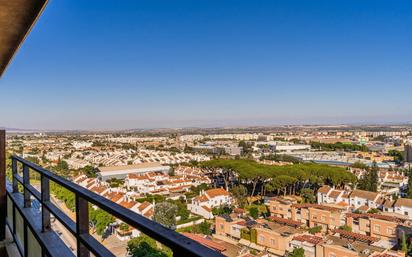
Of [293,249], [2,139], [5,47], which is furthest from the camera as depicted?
[293,249]

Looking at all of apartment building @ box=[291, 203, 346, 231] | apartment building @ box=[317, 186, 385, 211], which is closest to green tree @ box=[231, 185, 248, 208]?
apartment building @ box=[317, 186, 385, 211]

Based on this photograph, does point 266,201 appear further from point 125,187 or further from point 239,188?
point 125,187

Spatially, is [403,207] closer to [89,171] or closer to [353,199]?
[353,199]

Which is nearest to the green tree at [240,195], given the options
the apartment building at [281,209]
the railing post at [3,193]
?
the apartment building at [281,209]

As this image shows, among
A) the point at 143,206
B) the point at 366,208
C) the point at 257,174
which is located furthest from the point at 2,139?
the point at 257,174

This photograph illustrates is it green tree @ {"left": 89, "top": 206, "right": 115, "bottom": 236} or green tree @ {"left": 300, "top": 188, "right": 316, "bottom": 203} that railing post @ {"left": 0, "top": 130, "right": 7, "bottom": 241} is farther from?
green tree @ {"left": 300, "top": 188, "right": 316, "bottom": 203}

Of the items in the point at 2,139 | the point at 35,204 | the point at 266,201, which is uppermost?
the point at 2,139
